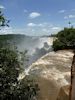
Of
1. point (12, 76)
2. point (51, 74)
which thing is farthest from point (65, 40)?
point (12, 76)

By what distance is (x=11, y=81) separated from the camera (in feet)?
29.4

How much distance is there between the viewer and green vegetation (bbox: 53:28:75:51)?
79.0 feet

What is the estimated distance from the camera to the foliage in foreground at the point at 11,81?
8777mm

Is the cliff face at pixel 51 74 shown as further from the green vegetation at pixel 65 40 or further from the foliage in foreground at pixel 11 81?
the green vegetation at pixel 65 40

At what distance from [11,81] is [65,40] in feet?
53.9

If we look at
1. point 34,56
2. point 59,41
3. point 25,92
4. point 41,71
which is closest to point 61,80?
point 41,71

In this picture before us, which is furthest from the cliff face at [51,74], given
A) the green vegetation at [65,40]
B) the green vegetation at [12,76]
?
the green vegetation at [65,40]

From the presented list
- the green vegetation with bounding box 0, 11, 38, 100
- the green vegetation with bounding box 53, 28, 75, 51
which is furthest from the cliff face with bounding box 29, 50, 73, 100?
the green vegetation with bounding box 53, 28, 75, 51

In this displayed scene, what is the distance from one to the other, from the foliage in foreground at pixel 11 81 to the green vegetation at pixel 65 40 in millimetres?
14865

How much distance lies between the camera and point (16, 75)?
9133mm

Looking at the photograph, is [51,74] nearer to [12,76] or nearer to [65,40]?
[12,76]

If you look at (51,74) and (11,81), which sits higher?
(11,81)

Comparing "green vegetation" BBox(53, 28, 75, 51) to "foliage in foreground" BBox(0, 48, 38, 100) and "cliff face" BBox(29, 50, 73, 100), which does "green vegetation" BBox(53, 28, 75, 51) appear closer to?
"cliff face" BBox(29, 50, 73, 100)

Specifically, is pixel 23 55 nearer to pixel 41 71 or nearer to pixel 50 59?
pixel 41 71
